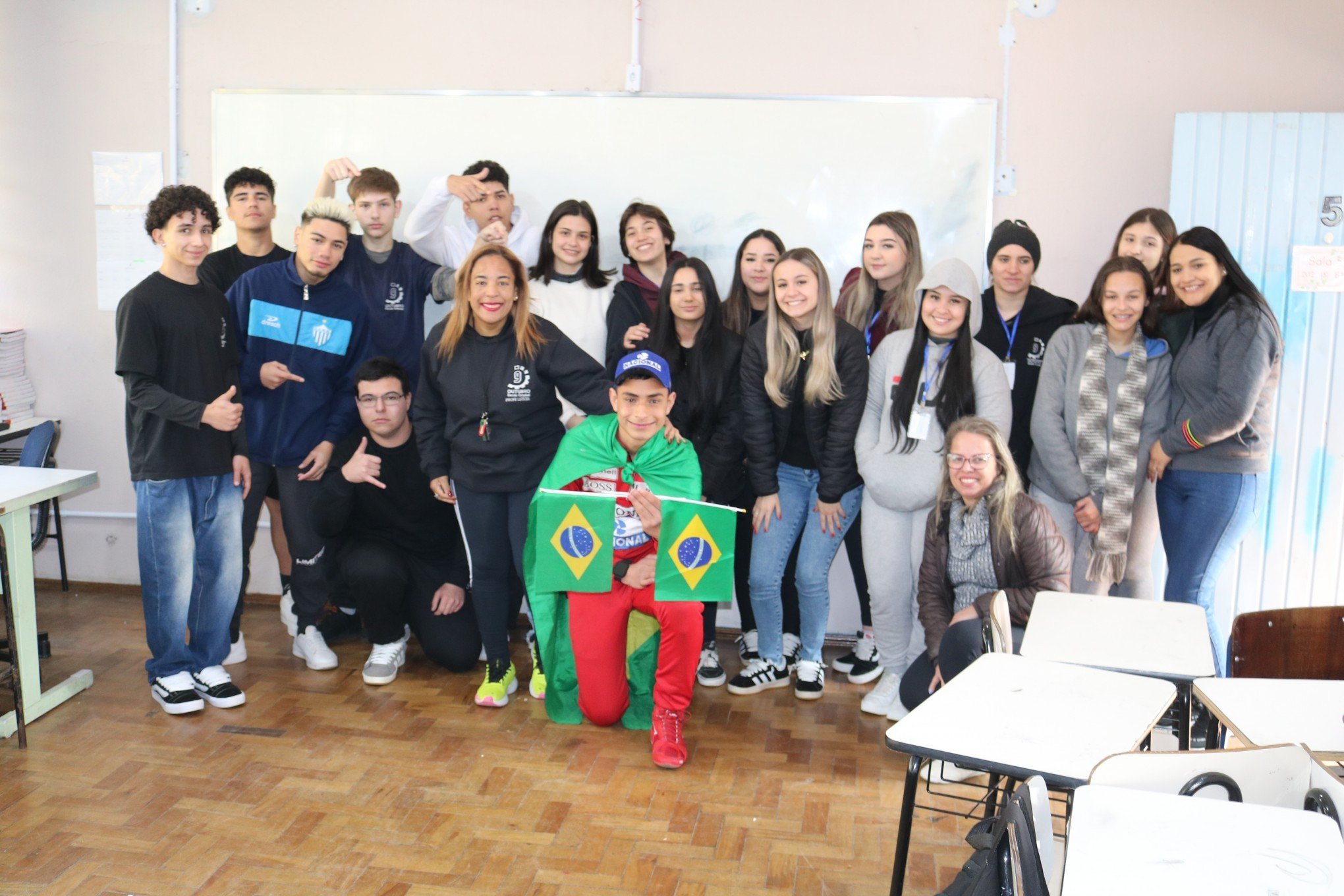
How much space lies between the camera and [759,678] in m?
3.62

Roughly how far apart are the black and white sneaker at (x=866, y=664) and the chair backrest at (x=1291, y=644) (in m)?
1.53

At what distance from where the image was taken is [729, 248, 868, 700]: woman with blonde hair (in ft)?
10.9

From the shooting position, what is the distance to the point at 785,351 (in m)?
3.34

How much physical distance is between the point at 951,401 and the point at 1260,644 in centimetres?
115

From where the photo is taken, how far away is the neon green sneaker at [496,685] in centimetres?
343

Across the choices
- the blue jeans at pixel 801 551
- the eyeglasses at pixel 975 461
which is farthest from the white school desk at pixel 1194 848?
the blue jeans at pixel 801 551

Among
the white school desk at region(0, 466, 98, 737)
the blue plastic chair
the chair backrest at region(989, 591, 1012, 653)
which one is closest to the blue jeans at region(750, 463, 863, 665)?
the chair backrest at region(989, 591, 1012, 653)

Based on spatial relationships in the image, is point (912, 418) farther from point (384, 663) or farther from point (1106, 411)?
point (384, 663)

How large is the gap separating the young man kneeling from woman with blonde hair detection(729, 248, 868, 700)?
0.32m

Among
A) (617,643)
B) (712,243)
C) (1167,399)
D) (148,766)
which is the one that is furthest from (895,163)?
(148,766)

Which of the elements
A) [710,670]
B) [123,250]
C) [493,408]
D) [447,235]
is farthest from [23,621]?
[710,670]

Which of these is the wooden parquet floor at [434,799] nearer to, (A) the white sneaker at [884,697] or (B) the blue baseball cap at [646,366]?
(A) the white sneaker at [884,697]

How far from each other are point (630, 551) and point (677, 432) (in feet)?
1.32

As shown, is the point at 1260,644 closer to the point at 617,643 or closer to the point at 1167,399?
the point at 1167,399
